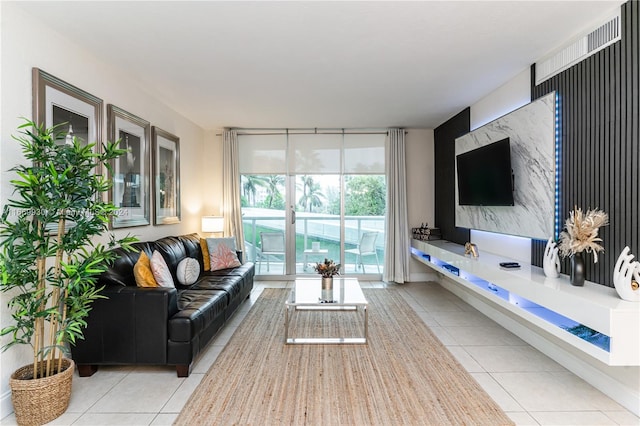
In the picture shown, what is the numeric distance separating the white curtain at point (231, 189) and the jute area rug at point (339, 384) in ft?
7.97

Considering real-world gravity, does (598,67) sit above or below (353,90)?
below

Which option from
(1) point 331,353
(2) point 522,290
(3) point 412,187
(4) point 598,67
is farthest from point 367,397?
(3) point 412,187

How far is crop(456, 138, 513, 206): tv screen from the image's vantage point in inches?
141

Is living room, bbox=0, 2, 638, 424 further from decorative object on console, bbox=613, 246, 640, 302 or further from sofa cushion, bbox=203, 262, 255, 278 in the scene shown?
sofa cushion, bbox=203, 262, 255, 278

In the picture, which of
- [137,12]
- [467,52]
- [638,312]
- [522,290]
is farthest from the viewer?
[467,52]

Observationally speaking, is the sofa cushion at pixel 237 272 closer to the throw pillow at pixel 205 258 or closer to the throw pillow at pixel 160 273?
the throw pillow at pixel 205 258

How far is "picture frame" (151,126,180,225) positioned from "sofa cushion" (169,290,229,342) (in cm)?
141

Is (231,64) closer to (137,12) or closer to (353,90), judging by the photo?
(137,12)

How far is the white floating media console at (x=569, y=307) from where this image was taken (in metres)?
1.99

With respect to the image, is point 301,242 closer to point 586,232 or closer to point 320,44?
point 320,44

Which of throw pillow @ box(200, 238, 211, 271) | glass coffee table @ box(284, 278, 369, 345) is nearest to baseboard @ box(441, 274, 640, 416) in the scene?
glass coffee table @ box(284, 278, 369, 345)

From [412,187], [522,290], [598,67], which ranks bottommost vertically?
[522,290]

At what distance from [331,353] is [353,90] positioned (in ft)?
9.36

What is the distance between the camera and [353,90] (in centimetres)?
404
